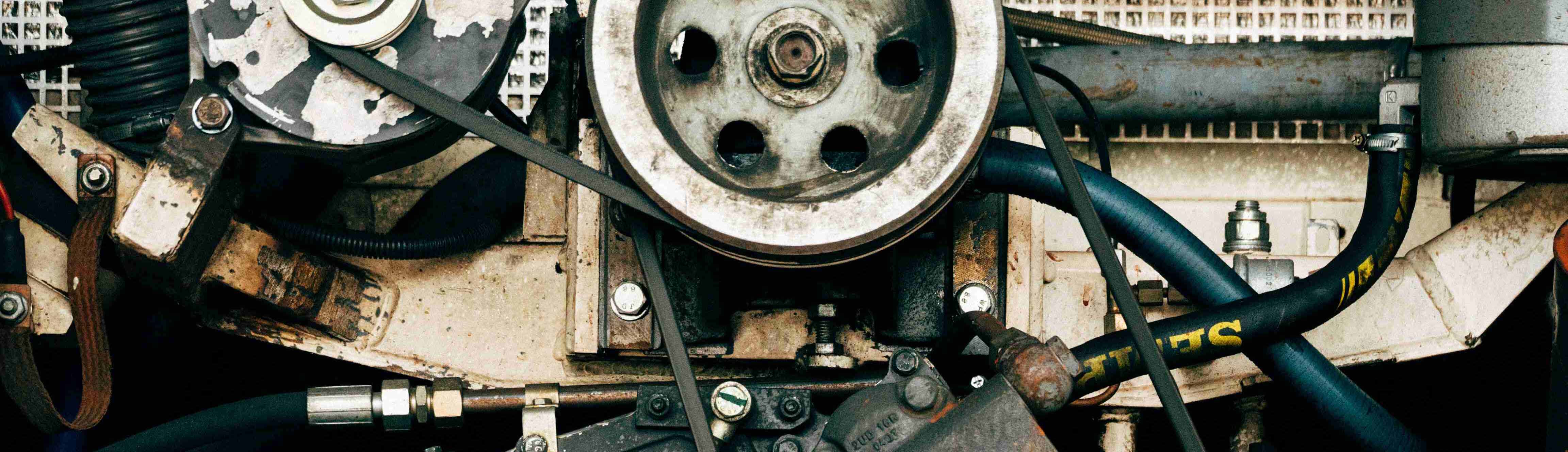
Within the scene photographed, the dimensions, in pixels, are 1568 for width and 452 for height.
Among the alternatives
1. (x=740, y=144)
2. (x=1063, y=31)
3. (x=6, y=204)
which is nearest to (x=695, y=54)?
(x=740, y=144)

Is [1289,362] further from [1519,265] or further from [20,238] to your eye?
[20,238]

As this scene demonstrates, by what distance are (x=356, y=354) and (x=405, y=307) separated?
0.26ft

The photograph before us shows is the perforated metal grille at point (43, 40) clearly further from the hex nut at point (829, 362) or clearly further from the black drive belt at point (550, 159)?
the hex nut at point (829, 362)

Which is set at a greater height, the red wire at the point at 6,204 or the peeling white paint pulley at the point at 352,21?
the peeling white paint pulley at the point at 352,21

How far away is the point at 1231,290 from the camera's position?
132 centimetres

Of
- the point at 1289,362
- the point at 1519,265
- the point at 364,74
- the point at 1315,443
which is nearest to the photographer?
the point at 364,74

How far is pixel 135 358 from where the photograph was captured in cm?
149

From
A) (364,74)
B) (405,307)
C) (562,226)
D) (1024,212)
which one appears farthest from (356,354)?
(1024,212)

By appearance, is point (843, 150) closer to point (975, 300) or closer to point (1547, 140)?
point (975, 300)

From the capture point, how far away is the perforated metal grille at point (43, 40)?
1588mm

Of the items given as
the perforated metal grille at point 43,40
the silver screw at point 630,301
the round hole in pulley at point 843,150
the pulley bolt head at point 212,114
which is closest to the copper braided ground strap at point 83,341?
the pulley bolt head at point 212,114

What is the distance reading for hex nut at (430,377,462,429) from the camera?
1.30m

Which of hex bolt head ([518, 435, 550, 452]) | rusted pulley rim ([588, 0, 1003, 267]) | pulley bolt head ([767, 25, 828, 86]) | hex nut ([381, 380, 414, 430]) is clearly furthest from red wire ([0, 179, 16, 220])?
pulley bolt head ([767, 25, 828, 86])

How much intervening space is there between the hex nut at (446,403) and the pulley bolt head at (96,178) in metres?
0.39
